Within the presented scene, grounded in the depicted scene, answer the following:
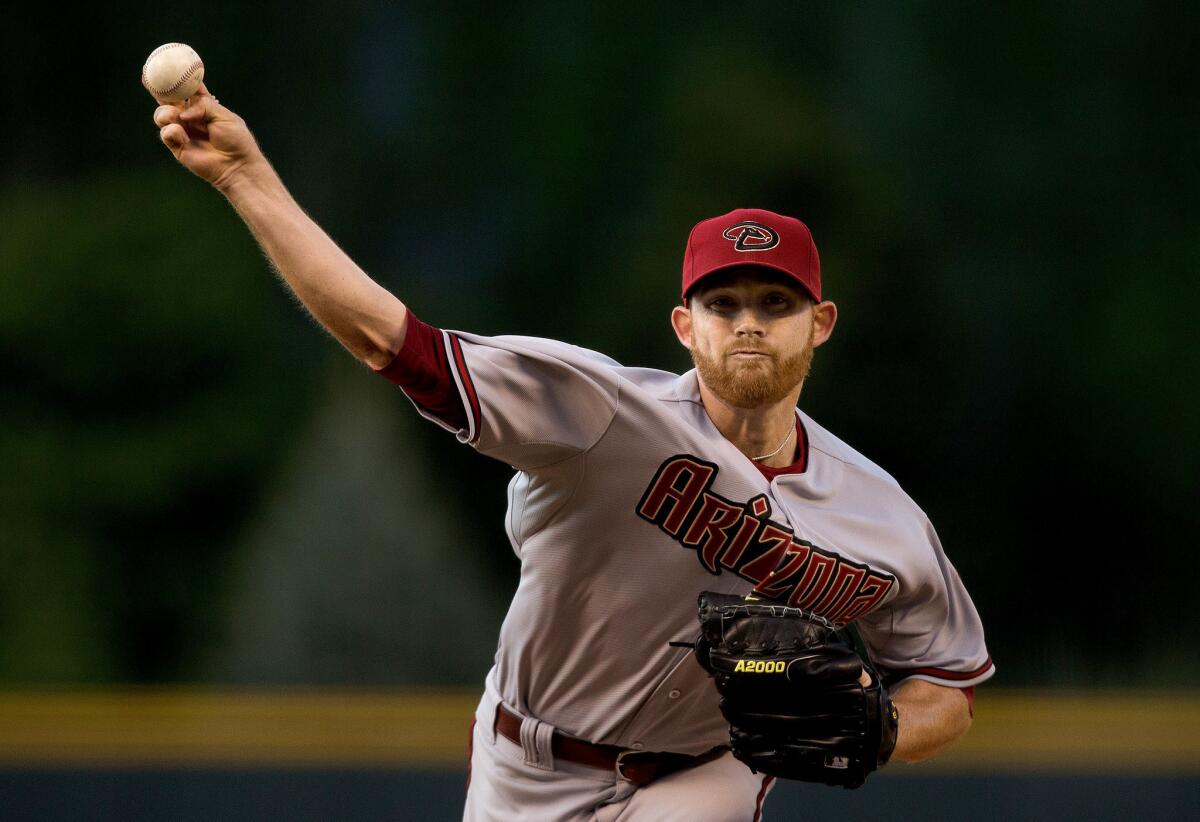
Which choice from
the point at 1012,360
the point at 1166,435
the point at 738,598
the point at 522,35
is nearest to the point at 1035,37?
the point at 1012,360

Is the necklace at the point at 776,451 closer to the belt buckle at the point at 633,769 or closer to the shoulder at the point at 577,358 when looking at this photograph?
the shoulder at the point at 577,358

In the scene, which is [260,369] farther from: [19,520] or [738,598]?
[738,598]

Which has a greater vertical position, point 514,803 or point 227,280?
point 227,280

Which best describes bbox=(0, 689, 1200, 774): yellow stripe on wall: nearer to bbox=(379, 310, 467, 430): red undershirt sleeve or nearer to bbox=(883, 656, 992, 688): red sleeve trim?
bbox=(883, 656, 992, 688): red sleeve trim

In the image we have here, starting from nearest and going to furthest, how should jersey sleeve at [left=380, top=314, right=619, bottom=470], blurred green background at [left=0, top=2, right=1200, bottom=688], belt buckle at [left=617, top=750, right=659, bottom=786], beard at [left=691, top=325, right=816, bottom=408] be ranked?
jersey sleeve at [left=380, top=314, right=619, bottom=470] → beard at [left=691, top=325, right=816, bottom=408] → belt buckle at [left=617, top=750, right=659, bottom=786] → blurred green background at [left=0, top=2, right=1200, bottom=688]

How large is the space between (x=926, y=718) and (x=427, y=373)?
1.20 meters

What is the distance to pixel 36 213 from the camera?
5676mm

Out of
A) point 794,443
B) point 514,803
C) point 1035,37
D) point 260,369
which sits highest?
point 1035,37

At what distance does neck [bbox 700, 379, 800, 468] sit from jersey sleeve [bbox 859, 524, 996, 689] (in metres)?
0.36

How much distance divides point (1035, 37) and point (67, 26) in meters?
4.12

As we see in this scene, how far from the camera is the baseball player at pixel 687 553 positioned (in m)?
2.07

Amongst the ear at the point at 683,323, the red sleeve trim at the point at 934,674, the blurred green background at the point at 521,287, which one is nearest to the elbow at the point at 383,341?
the ear at the point at 683,323

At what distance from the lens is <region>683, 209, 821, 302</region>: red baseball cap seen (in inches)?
86.5

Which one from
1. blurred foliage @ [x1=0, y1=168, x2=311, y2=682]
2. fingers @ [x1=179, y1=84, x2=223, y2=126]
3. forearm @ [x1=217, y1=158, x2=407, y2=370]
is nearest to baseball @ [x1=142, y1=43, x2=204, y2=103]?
fingers @ [x1=179, y1=84, x2=223, y2=126]
